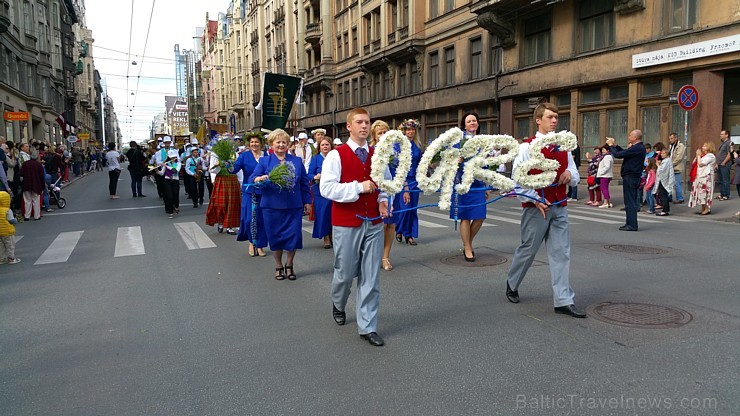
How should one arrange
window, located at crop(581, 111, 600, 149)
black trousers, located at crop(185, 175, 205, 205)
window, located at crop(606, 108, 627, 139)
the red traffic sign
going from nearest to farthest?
the red traffic sign, black trousers, located at crop(185, 175, 205, 205), window, located at crop(606, 108, 627, 139), window, located at crop(581, 111, 600, 149)

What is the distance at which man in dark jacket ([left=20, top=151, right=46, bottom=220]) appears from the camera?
13.7 meters

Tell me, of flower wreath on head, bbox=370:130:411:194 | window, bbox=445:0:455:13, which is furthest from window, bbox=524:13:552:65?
flower wreath on head, bbox=370:130:411:194

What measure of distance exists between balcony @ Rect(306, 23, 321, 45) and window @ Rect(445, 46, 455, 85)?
20.5m

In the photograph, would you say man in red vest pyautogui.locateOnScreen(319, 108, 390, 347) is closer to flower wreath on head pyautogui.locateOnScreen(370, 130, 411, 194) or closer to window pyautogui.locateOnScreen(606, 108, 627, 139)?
flower wreath on head pyautogui.locateOnScreen(370, 130, 411, 194)

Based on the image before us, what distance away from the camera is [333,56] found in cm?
4650

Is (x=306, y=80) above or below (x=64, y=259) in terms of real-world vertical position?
above

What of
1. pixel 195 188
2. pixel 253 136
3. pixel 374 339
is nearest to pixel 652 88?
pixel 195 188

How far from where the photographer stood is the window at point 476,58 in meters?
27.3

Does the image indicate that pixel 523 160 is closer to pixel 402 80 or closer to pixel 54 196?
pixel 54 196

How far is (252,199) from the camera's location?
845 cm

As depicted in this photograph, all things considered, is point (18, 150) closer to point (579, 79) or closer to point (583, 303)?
point (583, 303)

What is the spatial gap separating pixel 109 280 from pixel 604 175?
A: 44.7 feet

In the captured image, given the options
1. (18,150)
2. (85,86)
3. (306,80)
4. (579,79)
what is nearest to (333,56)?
(306,80)

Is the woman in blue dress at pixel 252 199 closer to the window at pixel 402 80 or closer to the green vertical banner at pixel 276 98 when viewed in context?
the green vertical banner at pixel 276 98
